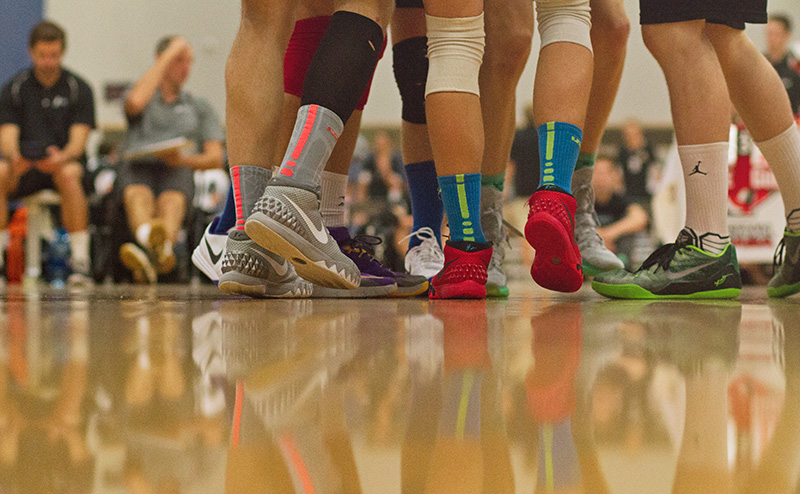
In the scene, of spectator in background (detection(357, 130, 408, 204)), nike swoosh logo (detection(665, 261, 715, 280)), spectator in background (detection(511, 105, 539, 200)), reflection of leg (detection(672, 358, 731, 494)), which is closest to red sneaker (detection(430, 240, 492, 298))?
nike swoosh logo (detection(665, 261, 715, 280))

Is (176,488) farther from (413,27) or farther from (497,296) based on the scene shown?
(413,27)

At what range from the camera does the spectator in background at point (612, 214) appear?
439cm

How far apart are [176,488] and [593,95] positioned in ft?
5.57

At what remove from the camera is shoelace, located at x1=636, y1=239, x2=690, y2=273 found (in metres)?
1.36

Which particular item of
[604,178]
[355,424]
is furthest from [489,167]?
[604,178]

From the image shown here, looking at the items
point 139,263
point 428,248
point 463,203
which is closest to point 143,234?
point 139,263

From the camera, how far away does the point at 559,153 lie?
128cm

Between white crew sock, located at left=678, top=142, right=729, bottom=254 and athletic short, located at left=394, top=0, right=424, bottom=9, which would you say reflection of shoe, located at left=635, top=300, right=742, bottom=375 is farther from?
athletic short, located at left=394, top=0, right=424, bottom=9

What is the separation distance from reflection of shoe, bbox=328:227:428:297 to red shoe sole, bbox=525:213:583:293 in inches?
12.2

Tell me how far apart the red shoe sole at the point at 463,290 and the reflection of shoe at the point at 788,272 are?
0.67m

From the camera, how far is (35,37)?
12.1ft

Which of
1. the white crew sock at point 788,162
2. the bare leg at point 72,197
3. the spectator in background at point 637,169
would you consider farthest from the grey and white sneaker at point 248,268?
the spectator in background at point 637,169

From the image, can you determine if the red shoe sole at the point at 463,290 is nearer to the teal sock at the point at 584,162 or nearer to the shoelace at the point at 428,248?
the shoelace at the point at 428,248

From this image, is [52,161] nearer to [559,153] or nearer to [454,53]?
[454,53]
